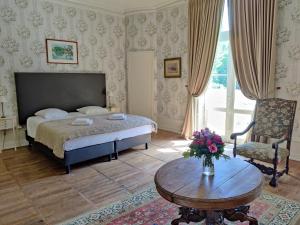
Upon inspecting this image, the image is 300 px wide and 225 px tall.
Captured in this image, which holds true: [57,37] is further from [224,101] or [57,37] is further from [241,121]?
[241,121]

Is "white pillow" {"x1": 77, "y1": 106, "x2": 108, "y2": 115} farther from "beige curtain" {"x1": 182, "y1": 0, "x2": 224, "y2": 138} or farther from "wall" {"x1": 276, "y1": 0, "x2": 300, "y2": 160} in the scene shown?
"wall" {"x1": 276, "y1": 0, "x2": 300, "y2": 160}

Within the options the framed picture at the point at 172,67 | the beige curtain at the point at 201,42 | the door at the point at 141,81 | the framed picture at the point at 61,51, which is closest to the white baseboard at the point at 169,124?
the door at the point at 141,81

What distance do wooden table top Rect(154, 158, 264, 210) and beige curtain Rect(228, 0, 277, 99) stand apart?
6.82ft

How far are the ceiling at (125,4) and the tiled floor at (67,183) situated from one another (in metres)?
3.37

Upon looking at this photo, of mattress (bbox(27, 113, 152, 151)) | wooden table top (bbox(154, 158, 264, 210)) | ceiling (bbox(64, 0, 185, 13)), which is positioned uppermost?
ceiling (bbox(64, 0, 185, 13))

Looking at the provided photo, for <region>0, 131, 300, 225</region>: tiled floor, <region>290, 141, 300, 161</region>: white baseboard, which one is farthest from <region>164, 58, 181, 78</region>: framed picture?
<region>290, 141, 300, 161</region>: white baseboard

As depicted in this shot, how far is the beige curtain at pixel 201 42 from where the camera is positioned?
4383 mm

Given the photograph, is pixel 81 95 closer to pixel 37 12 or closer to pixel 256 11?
pixel 37 12

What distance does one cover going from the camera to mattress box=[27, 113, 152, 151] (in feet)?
11.1

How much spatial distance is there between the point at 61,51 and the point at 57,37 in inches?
11.8

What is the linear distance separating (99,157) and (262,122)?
2.64 meters

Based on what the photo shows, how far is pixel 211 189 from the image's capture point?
1.77 m

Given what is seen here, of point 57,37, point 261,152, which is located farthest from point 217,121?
point 57,37

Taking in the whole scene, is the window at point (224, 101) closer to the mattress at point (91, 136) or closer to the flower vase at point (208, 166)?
the mattress at point (91, 136)
